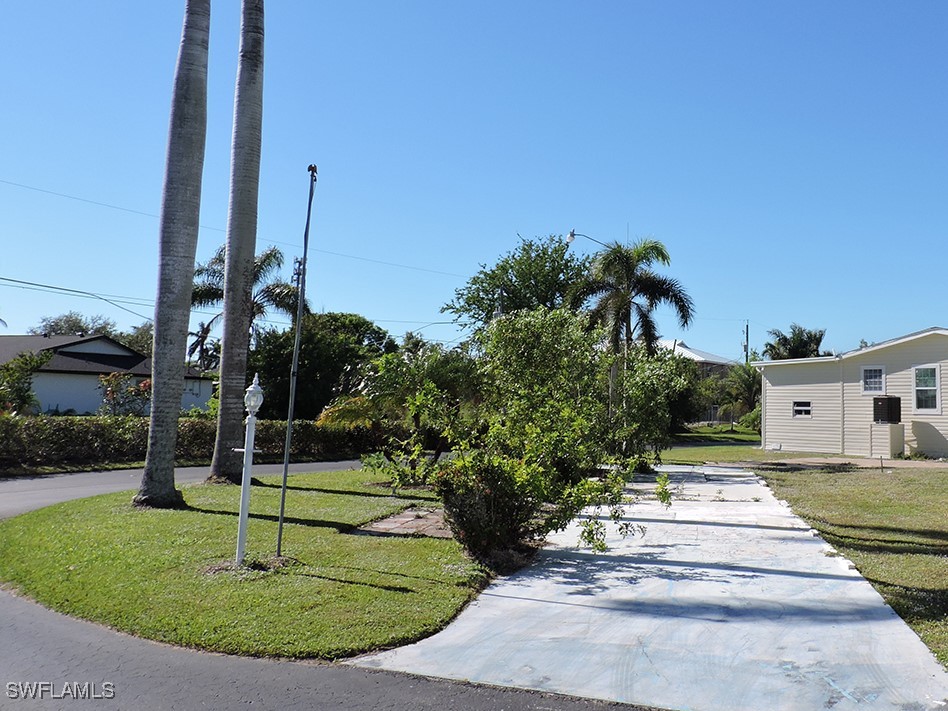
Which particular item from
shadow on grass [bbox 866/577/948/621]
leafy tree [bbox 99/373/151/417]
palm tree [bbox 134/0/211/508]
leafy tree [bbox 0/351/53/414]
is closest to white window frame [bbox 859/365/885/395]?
shadow on grass [bbox 866/577/948/621]

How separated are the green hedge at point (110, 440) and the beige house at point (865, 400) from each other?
645 inches

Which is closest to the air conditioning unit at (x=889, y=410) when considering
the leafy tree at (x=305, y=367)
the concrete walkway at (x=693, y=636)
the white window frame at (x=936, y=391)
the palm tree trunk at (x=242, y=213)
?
the white window frame at (x=936, y=391)

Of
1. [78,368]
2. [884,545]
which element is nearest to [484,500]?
[884,545]

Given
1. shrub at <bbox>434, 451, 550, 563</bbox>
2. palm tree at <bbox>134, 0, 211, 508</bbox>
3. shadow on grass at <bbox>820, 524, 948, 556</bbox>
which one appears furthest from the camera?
palm tree at <bbox>134, 0, 211, 508</bbox>

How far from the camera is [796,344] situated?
54.9 metres

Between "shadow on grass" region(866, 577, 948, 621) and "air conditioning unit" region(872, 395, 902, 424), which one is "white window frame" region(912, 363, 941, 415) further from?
"shadow on grass" region(866, 577, 948, 621)

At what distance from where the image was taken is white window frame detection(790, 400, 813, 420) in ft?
89.7

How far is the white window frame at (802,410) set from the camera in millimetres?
27347

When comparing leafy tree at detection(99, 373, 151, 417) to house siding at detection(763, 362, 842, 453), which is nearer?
leafy tree at detection(99, 373, 151, 417)

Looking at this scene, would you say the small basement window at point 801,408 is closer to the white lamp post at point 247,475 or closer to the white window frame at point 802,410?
the white window frame at point 802,410

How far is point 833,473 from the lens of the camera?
18.9 m

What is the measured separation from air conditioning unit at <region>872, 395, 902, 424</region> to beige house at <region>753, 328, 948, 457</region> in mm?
29

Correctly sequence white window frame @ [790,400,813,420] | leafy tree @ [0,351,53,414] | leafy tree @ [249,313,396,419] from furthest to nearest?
leafy tree @ [249,313,396,419] < white window frame @ [790,400,813,420] < leafy tree @ [0,351,53,414]

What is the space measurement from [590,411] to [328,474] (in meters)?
10.8
